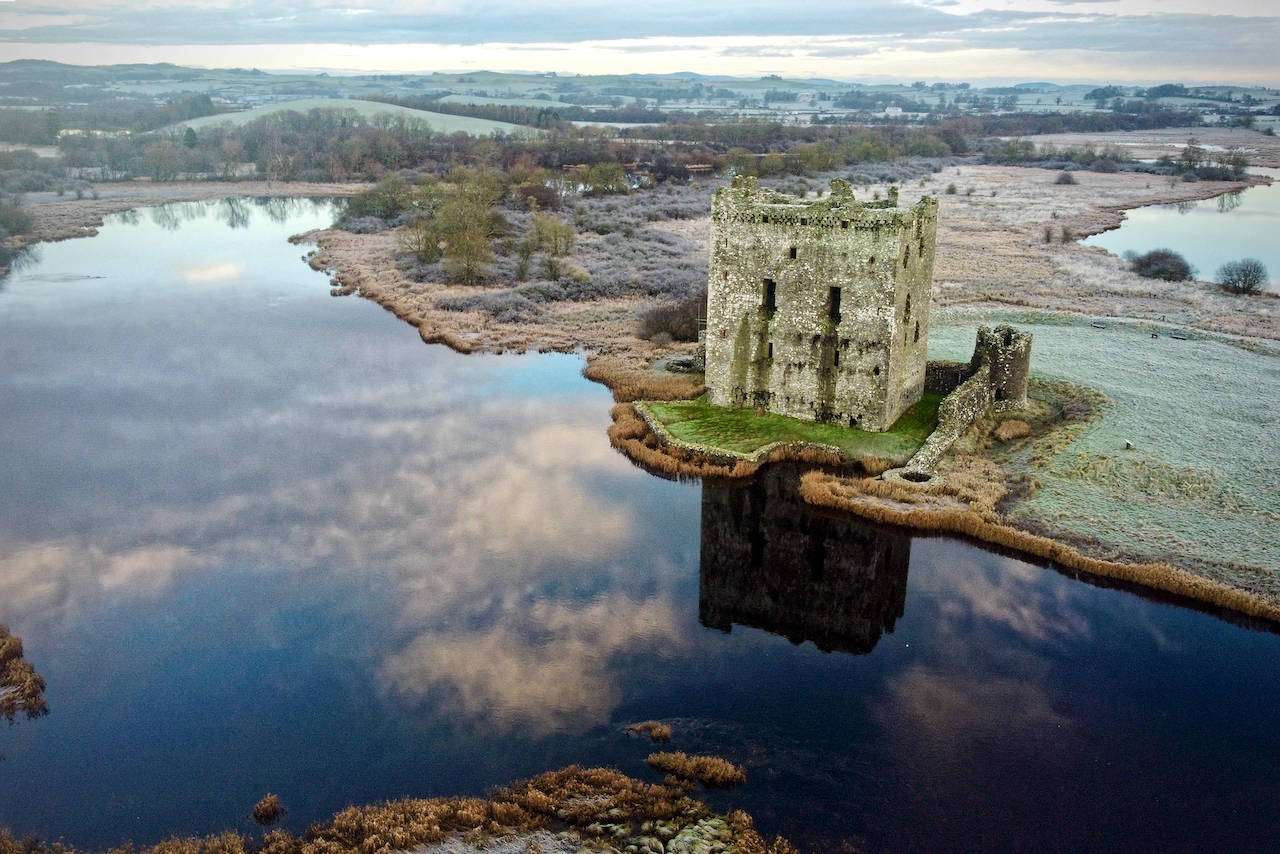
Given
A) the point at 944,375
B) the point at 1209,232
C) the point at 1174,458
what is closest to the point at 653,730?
the point at 1174,458

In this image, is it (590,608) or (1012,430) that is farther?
(1012,430)

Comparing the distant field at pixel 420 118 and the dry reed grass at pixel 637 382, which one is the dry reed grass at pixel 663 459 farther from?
the distant field at pixel 420 118

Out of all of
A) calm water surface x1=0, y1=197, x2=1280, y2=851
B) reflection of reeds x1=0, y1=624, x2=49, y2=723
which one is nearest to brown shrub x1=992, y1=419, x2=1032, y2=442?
calm water surface x1=0, y1=197, x2=1280, y2=851

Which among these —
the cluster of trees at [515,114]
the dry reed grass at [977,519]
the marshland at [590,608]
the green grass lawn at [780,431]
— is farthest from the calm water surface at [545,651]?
the cluster of trees at [515,114]

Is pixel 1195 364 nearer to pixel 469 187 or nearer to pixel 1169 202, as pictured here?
pixel 469 187

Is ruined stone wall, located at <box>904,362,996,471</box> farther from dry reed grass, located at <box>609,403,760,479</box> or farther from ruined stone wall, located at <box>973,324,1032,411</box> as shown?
dry reed grass, located at <box>609,403,760,479</box>

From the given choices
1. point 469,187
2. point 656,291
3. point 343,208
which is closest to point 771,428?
point 656,291

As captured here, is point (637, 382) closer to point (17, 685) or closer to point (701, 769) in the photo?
point (701, 769)
